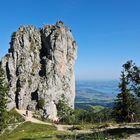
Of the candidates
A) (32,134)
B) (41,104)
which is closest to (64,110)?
(41,104)

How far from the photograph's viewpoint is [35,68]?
639ft

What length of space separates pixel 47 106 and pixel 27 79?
66.9ft

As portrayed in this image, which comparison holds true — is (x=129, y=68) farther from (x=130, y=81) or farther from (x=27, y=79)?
(x=27, y=79)

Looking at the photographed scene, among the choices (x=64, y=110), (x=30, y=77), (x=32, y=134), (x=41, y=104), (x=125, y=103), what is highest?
(x=30, y=77)

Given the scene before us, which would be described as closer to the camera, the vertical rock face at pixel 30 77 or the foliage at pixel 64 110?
the foliage at pixel 64 110

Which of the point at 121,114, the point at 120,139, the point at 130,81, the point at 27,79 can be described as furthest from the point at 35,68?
the point at 120,139

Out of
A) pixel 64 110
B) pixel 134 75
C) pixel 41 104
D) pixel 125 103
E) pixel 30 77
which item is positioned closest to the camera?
pixel 134 75

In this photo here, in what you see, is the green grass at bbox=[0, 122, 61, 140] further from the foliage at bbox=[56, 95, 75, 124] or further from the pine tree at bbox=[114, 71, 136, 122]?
the foliage at bbox=[56, 95, 75, 124]

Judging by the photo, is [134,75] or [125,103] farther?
[125,103]

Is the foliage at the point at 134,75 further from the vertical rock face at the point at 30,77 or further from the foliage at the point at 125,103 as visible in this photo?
the vertical rock face at the point at 30,77

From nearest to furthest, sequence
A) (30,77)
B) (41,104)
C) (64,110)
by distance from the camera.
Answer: (41,104) → (30,77) → (64,110)

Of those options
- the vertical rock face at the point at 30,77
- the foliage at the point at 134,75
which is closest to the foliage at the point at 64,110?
the vertical rock face at the point at 30,77

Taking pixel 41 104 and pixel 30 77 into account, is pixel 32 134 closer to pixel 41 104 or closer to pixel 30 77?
pixel 41 104

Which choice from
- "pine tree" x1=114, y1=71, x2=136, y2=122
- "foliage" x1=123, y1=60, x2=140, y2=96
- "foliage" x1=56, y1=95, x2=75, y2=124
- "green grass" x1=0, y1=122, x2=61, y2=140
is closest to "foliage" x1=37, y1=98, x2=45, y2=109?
"foliage" x1=56, y1=95, x2=75, y2=124
